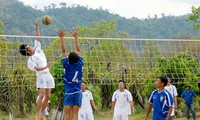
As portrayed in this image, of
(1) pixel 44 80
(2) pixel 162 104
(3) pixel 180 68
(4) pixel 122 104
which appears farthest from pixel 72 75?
(3) pixel 180 68

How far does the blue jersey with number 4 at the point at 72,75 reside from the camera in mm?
9211

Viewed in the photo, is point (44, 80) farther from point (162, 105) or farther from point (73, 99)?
point (162, 105)

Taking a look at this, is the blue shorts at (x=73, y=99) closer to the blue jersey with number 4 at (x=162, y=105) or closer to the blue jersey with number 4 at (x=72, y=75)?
the blue jersey with number 4 at (x=72, y=75)

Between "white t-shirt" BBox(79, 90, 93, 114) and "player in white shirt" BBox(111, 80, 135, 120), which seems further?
"white t-shirt" BBox(79, 90, 93, 114)

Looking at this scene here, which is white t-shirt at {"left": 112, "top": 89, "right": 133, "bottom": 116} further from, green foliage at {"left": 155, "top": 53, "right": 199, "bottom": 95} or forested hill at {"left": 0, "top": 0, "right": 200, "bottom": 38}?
forested hill at {"left": 0, "top": 0, "right": 200, "bottom": 38}

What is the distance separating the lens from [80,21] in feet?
Result: 279

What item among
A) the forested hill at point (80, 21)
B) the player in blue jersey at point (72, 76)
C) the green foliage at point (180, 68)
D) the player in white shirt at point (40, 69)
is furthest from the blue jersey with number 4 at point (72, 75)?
the forested hill at point (80, 21)

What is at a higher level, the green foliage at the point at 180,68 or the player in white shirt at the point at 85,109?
the green foliage at the point at 180,68

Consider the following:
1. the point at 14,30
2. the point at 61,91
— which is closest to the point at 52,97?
the point at 61,91

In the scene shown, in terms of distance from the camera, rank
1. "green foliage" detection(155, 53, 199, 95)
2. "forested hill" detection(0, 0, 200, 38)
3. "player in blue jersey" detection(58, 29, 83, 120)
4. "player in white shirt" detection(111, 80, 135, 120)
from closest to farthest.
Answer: "player in blue jersey" detection(58, 29, 83, 120)
"player in white shirt" detection(111, 80, 135, 120)
"green foliage" detection(155, 53, 199, 95)
"forested hill" detection(0, 0, 200, 38)

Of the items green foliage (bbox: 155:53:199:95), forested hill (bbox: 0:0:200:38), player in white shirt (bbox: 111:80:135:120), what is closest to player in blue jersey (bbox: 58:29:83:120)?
player in white shirt (bbox: 111:80:135:120)

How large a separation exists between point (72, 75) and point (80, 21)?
7626cm

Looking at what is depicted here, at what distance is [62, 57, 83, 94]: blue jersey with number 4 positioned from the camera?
921cm

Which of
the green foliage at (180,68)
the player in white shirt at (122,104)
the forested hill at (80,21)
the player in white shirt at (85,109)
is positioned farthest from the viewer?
the forested hill at (80,21)
